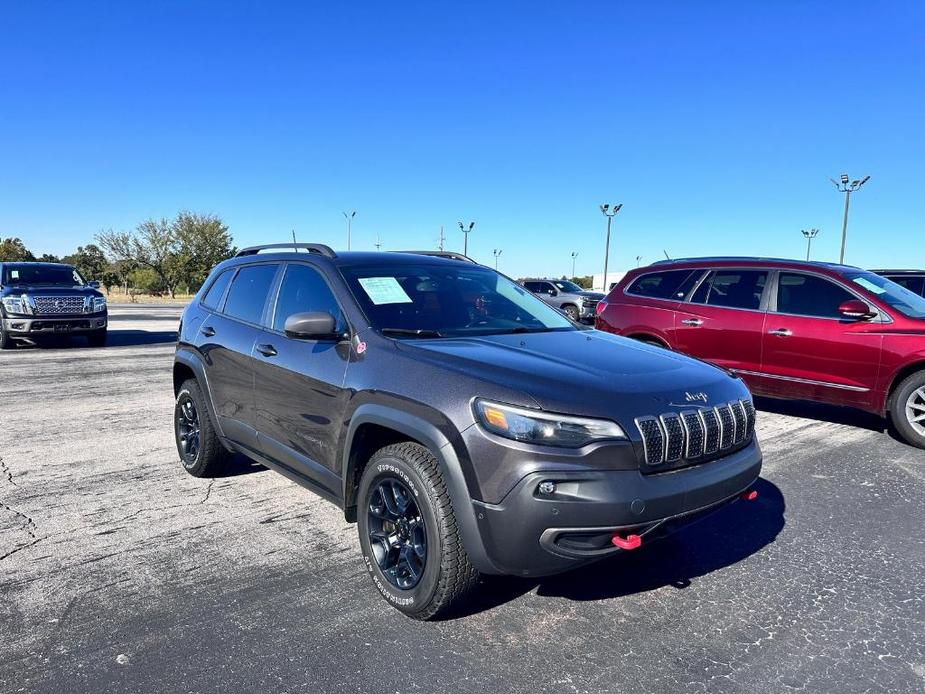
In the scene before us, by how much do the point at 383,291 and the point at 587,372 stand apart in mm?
1331

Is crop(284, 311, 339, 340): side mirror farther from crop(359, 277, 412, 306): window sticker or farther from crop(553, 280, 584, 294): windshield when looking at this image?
crop(553, 280, 584, 294): windshield

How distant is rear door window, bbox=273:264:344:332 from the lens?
3.71 m

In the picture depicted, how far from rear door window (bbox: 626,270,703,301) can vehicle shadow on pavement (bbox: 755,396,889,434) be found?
5.65 ft

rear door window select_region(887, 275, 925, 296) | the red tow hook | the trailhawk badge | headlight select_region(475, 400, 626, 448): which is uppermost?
rear door window select_region(887, 275, 925, 296)

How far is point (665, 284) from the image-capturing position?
27.0ft

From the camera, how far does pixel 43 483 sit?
187 inches

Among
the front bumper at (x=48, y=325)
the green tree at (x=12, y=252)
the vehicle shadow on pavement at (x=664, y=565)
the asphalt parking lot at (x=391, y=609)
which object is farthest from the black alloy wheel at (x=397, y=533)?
the green tree at (x=12, y=252)

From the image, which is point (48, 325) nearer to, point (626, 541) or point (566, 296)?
point (626, 541)

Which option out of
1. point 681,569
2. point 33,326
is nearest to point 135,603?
point 681,569

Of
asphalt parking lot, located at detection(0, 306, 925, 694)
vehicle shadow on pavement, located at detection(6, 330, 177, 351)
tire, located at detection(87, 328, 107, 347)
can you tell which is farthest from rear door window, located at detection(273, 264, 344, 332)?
vehicle shadow on pavement, located at detection(6, 330, 177, 351)

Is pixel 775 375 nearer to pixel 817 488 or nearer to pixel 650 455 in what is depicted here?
pixel 817 488

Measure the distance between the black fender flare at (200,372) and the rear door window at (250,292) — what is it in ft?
1.49

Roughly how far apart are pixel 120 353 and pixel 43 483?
8.96 m

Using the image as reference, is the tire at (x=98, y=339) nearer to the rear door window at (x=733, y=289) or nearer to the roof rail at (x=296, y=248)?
the roof rail at (x=296, y=248)
